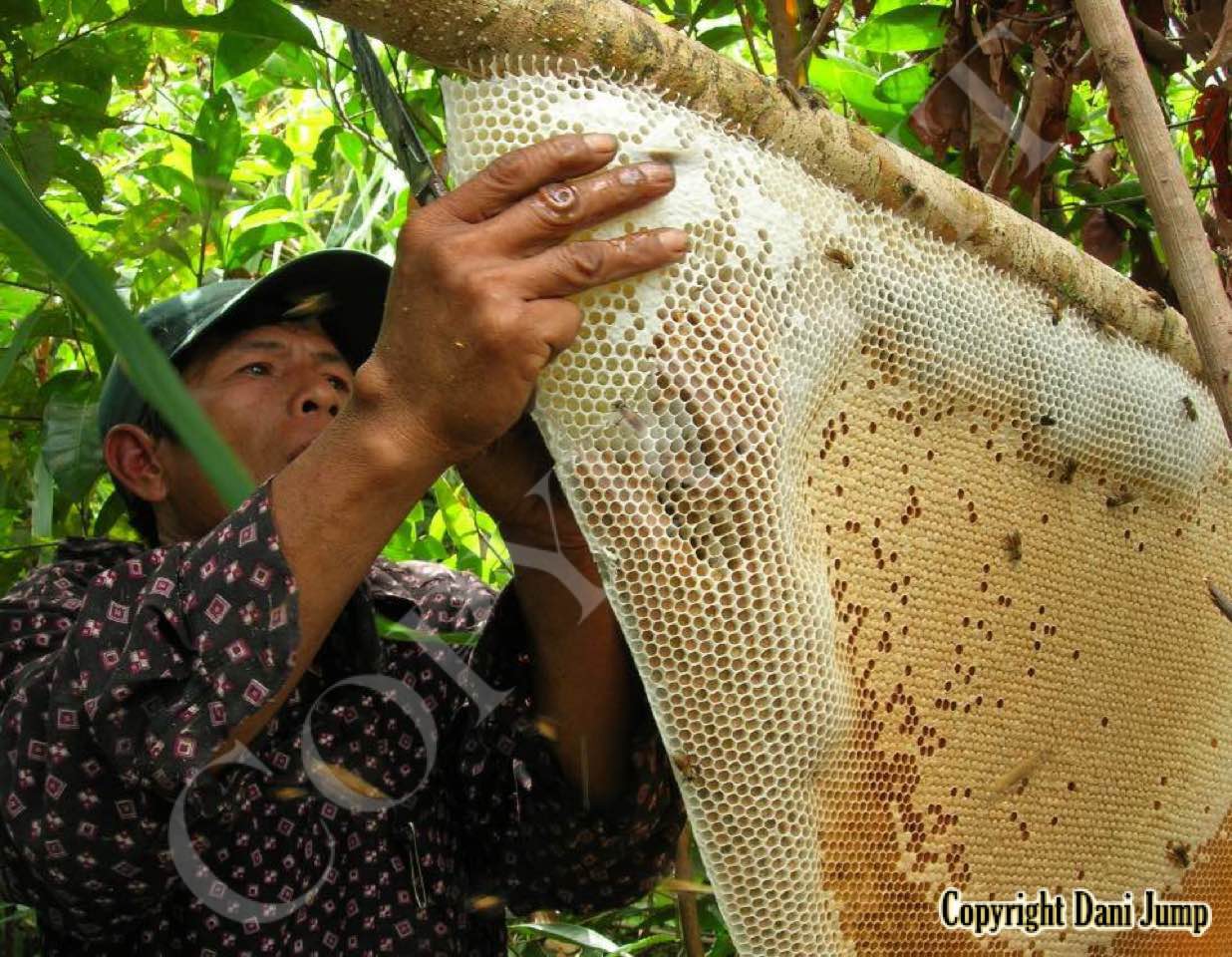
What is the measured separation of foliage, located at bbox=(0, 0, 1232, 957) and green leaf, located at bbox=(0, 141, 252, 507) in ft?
1.71

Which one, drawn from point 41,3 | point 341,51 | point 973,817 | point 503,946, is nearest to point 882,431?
point 973,817

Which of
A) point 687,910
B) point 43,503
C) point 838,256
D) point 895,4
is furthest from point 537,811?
point 895,4

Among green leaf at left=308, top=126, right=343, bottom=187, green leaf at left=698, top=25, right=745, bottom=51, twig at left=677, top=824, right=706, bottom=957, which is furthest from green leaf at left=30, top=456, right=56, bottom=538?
green leaf at left=698, top=25, right=745, bottom=51

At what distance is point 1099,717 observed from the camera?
129 cm

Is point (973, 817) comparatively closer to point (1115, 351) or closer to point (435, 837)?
point (1115, 351)

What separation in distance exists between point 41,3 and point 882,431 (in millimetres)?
1415

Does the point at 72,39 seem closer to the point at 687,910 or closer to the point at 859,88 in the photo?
the point at 859,88

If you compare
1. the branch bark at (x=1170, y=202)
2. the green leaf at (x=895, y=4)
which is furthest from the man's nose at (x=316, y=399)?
the green leaf at (x=895, y=4)

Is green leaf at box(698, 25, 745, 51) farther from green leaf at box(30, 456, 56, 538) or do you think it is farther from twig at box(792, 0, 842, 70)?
green leaf at box(30, 456, 56, 538)

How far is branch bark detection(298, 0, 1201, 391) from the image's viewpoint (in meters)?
0.88

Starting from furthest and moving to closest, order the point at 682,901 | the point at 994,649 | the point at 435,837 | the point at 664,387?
the point at 682,901 < the point at 435,837 < the point at 994,649 < the point at 664,387

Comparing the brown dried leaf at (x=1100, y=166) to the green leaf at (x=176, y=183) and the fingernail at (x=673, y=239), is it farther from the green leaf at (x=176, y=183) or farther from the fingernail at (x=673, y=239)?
the green leaf at (x=176, y=183)

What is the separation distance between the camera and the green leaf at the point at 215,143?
210cm

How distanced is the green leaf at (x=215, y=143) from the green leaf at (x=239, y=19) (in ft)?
1.58
